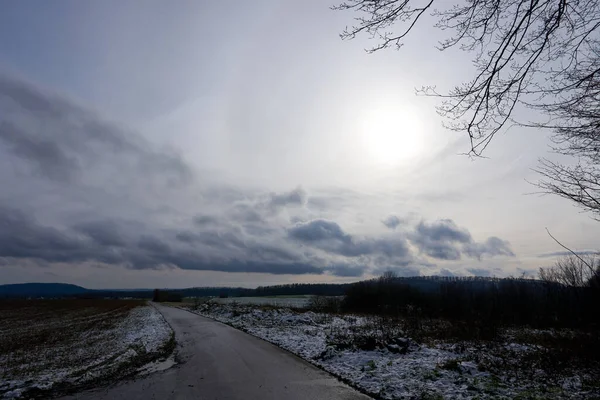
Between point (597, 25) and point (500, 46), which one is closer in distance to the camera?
point (597, 25)

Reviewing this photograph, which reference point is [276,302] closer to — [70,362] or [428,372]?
[70,362]

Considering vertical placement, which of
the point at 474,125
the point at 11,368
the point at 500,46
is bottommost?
the point at 11,368

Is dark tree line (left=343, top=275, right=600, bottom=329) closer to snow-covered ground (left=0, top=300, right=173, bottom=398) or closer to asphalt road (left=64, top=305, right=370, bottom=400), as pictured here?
snow-covered ground (left=0, top=300, right=173, bottom=398)

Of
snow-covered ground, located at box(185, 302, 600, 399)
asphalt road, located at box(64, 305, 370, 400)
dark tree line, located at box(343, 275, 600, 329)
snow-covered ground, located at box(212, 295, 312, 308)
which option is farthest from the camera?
snow-covered ground, located at box(212, 295, 312, 308)

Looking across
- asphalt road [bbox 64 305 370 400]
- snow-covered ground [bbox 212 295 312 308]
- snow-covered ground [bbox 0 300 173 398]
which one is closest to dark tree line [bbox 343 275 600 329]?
snow-covered ground [bbox 212 295 312 308]

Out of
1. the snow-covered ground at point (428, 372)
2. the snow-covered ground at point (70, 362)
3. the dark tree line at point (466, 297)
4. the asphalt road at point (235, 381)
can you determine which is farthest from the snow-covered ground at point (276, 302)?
the asphalt road at point (235, 381)

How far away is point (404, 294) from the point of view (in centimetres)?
6169

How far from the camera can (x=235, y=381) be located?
383 inches

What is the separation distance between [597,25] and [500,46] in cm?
103

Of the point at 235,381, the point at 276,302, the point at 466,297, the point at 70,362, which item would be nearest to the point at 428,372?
the point at 235,381

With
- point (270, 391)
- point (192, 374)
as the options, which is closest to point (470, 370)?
point (270, 391)

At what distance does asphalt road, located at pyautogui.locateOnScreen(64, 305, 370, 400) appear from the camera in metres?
8.46

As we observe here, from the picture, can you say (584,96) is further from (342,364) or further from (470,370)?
(342,364)

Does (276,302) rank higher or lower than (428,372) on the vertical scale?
lower
